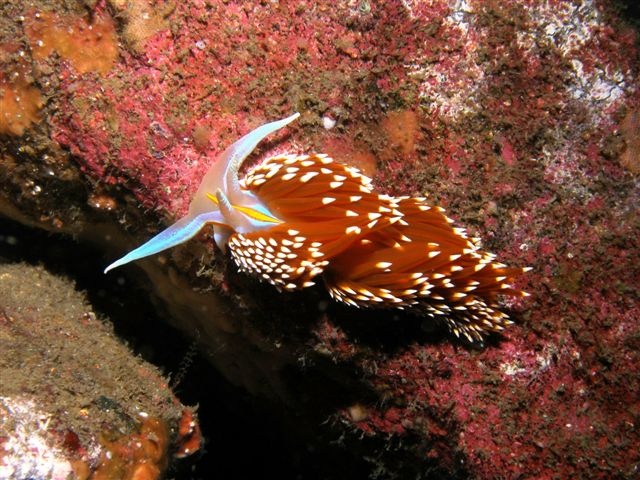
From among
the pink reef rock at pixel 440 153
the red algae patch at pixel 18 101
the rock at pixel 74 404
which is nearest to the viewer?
the rock at pixel 74 404

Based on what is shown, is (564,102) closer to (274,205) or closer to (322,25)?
(322,25)

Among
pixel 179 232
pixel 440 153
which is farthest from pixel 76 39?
pixel 440 153

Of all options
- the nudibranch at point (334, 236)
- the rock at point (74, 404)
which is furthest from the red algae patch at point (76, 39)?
the rock at point (74, 404)

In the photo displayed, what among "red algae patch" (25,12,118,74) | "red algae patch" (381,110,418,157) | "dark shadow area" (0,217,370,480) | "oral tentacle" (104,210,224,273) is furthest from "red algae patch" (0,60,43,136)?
"red algae patch" (381,110,418,157)

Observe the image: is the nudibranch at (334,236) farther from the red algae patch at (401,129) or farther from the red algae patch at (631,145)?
the red algae patch at (631,145)

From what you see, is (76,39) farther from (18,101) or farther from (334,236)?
(334,236)

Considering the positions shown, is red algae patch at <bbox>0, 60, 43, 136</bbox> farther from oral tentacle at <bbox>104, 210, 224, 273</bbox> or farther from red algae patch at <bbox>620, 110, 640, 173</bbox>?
red algae patch at <bbox>620, 110, 640, 173</bbox>

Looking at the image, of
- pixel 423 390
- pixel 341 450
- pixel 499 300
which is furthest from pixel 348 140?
pixel 341 450
